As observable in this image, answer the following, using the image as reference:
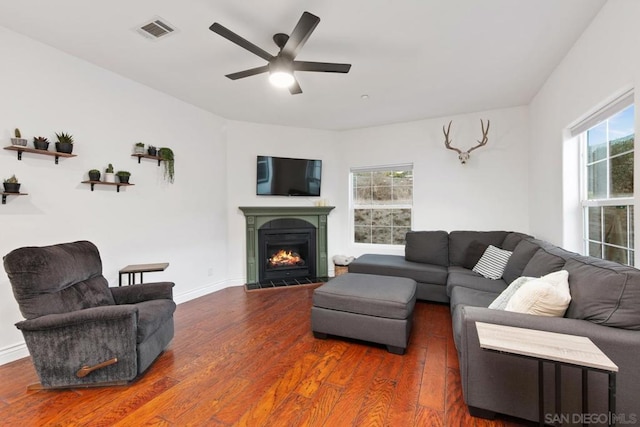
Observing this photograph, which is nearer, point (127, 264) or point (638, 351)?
point (638, 351)

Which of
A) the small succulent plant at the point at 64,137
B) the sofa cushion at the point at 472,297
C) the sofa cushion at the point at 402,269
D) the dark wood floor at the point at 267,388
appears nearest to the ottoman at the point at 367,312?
the dark wood floor at the point at 267,388

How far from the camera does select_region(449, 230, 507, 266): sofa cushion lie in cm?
361

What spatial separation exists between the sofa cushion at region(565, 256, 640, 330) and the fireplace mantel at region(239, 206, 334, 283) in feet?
11.5

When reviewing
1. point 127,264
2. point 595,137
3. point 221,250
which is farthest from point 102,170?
point 595,137

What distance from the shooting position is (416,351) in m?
2.37

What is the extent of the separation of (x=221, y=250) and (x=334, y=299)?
7.97ft

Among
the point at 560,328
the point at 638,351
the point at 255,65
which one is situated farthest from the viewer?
the point at 255,65

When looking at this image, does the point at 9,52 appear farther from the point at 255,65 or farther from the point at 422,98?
the point at 422,98

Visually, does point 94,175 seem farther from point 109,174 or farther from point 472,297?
point 472,297

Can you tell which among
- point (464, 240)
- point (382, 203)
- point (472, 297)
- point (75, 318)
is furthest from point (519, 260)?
point (75, 318)

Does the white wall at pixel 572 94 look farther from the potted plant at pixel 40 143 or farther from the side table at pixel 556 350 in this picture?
the potted plant at pixel 40 143

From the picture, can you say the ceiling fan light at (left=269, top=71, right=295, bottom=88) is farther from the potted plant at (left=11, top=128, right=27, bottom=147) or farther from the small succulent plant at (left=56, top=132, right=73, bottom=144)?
the potted plant at (left=11, top=128, right=27, bottom=147)

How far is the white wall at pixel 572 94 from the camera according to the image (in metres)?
1.75

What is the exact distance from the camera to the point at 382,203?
4.75 metres
